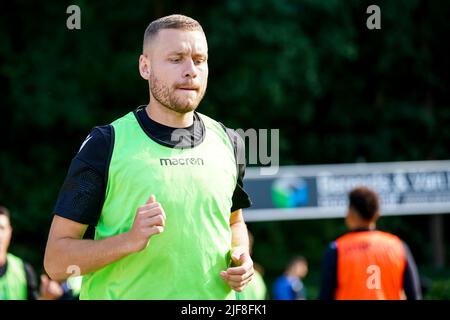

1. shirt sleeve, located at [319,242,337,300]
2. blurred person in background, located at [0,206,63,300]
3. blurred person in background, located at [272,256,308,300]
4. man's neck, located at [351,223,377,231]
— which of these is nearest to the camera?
shirt sleeve, located at [319,242,337,300]

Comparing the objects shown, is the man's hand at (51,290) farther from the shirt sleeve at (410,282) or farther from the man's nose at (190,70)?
the man's nose at (190,70)

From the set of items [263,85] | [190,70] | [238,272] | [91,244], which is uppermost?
[263,85]

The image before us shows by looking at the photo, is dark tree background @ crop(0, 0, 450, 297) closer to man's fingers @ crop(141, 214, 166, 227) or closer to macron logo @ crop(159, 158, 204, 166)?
macron logo @ crop(159, 158, 204, 166)

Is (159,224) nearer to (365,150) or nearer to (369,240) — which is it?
(369,240)

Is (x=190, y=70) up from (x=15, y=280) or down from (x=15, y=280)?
up

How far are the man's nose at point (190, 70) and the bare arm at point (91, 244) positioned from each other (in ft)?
1.63

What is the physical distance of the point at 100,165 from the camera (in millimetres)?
3088

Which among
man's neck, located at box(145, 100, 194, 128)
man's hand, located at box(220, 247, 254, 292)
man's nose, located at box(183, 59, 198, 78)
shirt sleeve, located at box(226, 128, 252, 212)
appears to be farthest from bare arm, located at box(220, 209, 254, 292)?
man's nose, located at box(183, 59, 198, 78)

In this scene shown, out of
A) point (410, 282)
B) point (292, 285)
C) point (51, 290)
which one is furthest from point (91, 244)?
point (292, 285)

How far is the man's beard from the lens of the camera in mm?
3197

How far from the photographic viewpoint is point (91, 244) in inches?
120

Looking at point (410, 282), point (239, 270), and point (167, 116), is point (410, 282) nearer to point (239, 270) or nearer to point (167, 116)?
point (239, 270)

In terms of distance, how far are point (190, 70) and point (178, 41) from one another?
0.13 meters

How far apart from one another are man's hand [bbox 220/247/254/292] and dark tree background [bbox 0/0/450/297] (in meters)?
16.7
